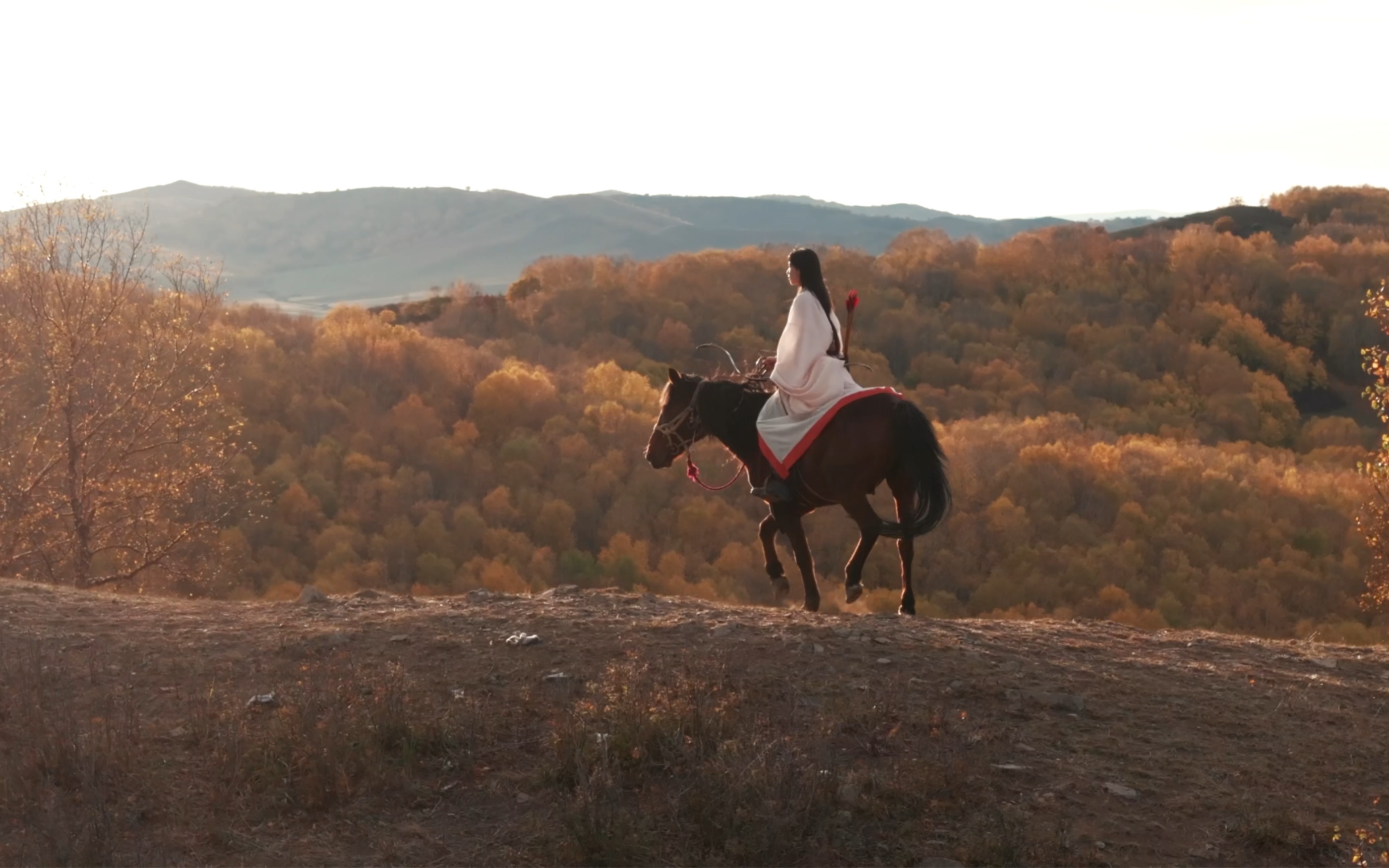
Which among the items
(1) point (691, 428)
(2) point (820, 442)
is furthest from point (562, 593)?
(2) point (820, 442)

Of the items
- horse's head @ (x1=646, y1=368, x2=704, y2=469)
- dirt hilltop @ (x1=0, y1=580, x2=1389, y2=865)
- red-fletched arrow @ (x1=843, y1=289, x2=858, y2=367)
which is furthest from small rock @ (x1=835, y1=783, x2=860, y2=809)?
horse's head @ (x1=646, y1=368, x2=704, y2=469)

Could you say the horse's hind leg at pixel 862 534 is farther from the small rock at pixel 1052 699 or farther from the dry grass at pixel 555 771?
the dry grass at pixel 555 771

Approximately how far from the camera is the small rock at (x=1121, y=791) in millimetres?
5469

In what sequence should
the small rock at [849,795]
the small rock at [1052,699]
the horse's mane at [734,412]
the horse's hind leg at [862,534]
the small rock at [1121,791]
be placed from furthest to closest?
1. the horse's mane at [734,412]
2. the horse's hind leg at [862,534]
3. the small rock at [1052,699]
4. the small rock at [1121,791]
5. the small rock at [849,795]

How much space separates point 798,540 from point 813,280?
1.85 m

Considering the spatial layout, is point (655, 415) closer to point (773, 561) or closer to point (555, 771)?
point (773, 561)

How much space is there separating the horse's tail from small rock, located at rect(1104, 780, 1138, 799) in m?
2.64

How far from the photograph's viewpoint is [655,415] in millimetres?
35812

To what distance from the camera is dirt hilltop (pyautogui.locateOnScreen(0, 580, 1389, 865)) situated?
16.7 ft

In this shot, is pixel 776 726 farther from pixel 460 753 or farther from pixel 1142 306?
pixel 1142 306

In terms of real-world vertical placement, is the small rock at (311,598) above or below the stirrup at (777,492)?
below

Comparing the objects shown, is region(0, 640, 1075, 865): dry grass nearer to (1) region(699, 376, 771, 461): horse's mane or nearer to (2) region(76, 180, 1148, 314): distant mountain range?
(1) region(699, 376, 771, 461): horse's mane

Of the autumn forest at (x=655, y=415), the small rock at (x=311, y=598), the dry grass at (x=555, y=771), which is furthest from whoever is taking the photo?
the autumn forest at (x=655, y=415)

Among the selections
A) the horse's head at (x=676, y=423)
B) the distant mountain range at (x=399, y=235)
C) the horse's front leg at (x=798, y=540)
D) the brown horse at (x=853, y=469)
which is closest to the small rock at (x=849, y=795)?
the brown horse at (x=853, y=469)
